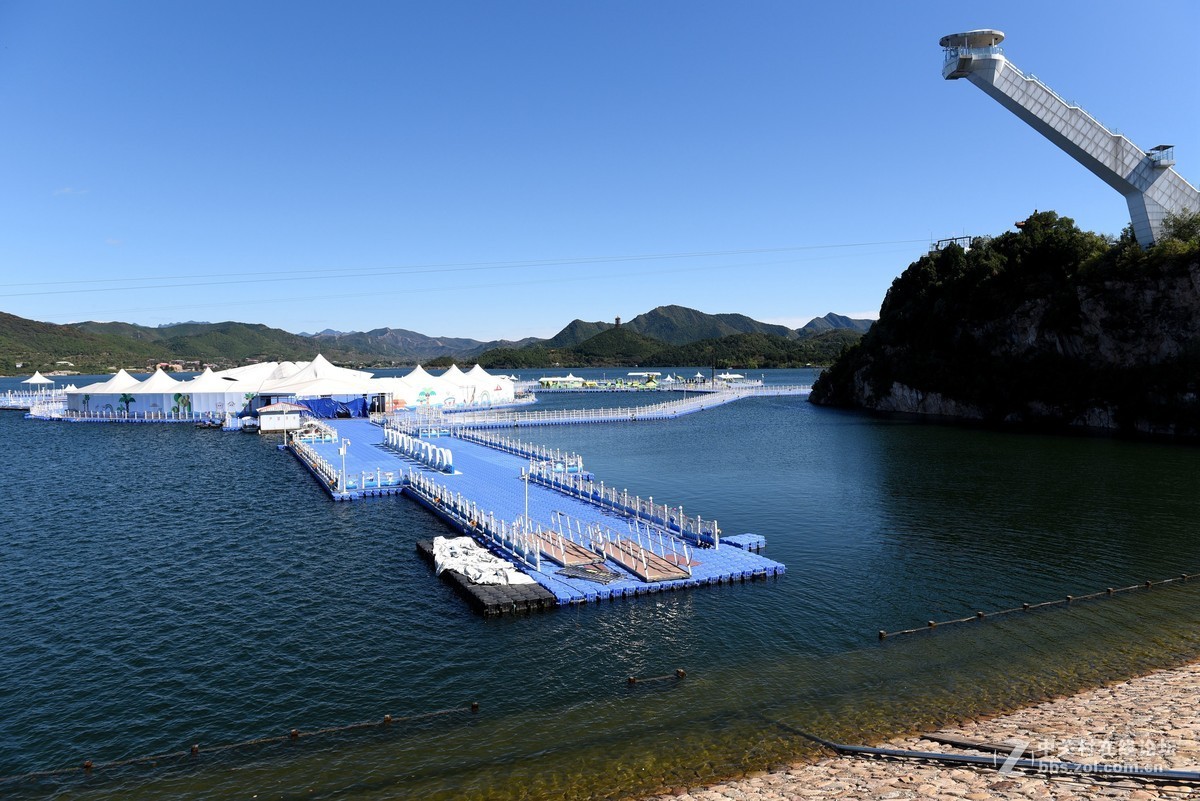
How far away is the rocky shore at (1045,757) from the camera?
12.3m

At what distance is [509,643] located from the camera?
20812 millimetres

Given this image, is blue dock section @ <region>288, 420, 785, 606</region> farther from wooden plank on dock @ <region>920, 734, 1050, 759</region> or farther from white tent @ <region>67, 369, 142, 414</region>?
white tent @ <region>67, 369, 142, 414</region>

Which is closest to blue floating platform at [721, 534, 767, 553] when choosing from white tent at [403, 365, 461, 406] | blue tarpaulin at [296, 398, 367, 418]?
blue tarpaulin at [296, 398, 367, 418]

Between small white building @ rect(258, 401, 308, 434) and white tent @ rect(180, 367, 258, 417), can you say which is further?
white tent @ rect(180, 367, 258, 417)

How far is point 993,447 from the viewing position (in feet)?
208

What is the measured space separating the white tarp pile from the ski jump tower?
6398 cm

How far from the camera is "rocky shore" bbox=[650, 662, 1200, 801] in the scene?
1228cm

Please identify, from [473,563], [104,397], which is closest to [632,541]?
[473,563]

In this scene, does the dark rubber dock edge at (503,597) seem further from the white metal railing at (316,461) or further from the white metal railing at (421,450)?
the white metal railing at (421,450)

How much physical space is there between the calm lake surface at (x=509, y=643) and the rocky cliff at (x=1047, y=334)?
116 ft

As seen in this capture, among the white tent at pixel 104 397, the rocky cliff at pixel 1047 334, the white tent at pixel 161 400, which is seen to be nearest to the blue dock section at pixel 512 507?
the white tent at pixel 161 400

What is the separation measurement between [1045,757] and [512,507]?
27002mm

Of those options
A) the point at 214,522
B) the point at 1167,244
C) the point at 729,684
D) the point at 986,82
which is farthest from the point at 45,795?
the point at 1167,244

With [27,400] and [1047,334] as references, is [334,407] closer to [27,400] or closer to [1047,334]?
[27,400]
